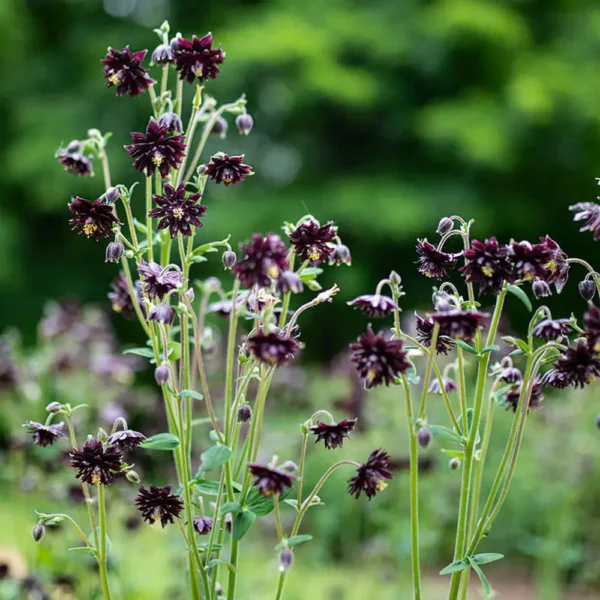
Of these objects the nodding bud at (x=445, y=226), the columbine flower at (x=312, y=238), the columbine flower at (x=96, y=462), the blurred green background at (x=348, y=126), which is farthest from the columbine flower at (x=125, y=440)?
the blurred green background at (x=348, y=126)

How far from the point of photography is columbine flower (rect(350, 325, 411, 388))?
1250 mm

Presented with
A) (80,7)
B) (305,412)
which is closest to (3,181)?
(80,7)

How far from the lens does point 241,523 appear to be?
140 cm

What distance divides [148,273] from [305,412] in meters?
4.52

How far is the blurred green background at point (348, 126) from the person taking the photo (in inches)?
298

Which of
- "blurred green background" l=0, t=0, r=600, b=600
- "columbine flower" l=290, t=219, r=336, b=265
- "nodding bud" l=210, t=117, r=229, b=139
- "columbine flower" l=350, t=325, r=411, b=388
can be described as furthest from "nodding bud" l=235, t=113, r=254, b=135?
"blurred green background" l=0, t=0, r=600, b=600

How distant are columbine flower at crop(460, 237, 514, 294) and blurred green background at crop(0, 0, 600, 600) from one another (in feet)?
16.1

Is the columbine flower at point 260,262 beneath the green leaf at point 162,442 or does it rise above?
above

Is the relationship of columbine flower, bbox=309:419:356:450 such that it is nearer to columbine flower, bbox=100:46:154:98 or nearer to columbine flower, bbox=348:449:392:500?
columbine flower, bbox=348:449:392:500

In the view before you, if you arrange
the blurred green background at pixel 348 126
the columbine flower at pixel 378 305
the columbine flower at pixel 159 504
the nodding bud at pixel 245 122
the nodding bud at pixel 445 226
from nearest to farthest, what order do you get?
the columbine flower at pixel 378 305, the columbine flower at pixel 159 504, the nodding bud at pixel 445 226, the nodding bud at pixel 245 122, the blurred green background at pixel 348 126

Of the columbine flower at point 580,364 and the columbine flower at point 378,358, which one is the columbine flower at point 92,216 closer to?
the columbine flower at point 378,358

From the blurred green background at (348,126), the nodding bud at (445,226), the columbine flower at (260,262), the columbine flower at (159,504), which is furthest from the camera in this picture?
the blurred green background at (348,126)

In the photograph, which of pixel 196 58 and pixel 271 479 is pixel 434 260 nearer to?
pixel 271 479

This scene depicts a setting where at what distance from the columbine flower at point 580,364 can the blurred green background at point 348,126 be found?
4905 millimetres
